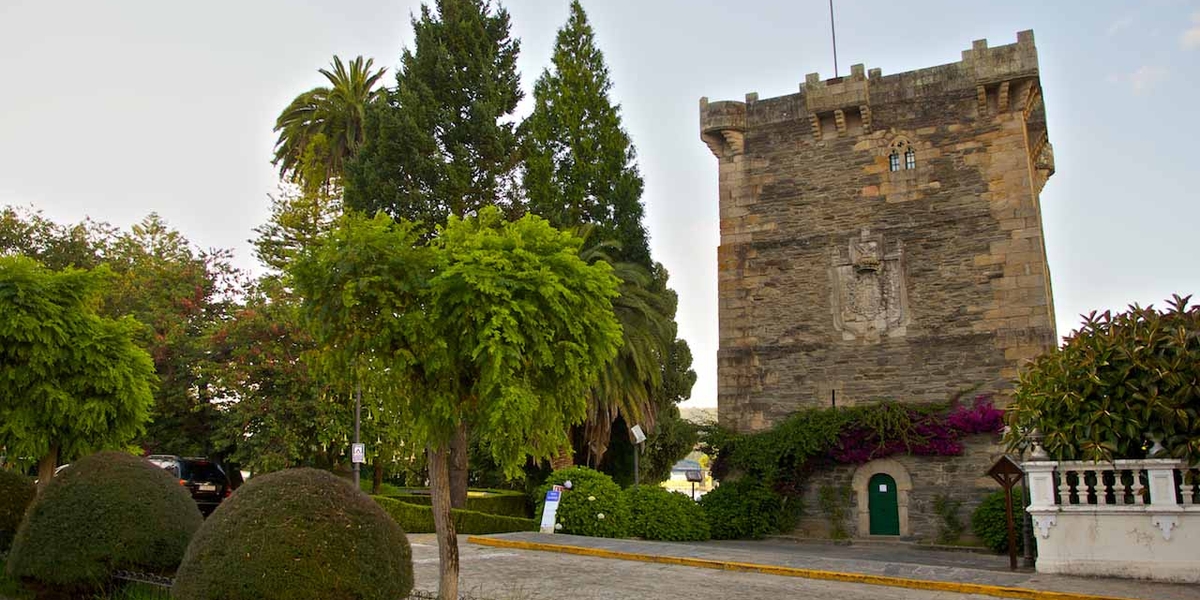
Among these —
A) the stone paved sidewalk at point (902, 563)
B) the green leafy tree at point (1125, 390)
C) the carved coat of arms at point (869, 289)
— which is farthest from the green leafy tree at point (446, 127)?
the green leafy tree at point (1125, 390)

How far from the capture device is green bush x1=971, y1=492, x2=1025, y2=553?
18391 mm

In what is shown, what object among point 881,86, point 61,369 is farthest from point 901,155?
point 61,369

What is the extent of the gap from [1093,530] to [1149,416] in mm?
1771

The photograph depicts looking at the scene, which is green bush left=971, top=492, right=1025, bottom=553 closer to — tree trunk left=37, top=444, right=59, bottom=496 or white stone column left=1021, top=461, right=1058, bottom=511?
white stone column left=1021, top=461, right=1058, bottom=511

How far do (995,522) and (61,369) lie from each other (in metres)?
17.3

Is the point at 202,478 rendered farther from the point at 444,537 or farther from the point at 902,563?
the point at 902,563

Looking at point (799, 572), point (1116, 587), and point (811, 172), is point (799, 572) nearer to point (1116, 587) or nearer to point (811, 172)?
point (1116, 587)

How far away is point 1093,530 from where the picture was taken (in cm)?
1242

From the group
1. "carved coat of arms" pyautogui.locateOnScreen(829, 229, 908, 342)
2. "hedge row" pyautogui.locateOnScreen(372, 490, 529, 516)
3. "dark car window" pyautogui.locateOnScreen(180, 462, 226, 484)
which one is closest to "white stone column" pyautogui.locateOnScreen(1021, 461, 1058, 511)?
"carved coat of arms" pyautogui.locateOnScreen(829, 229, 908, 342)

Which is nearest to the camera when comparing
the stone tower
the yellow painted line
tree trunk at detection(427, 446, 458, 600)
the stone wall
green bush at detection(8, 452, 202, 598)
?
tree trunk at detection(427, 446, 458, 600)

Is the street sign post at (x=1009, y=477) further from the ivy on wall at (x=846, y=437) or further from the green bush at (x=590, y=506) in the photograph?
the green bush at (x=590, y=506)

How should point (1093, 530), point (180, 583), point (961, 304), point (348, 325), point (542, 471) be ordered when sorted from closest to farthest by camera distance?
point (180, 583) < point (348, 325) < point (1093, 530) < point (961, 304) < point (542, 471)

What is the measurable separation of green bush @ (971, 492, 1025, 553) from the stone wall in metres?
0.69

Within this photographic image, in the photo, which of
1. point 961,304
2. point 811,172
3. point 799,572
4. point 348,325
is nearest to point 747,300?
point 811,172
